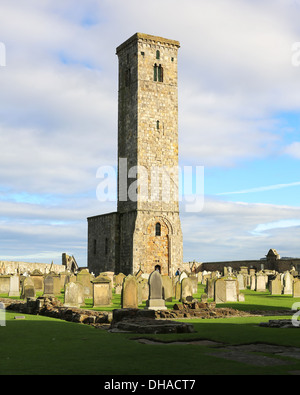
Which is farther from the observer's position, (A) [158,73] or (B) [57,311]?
(A) [158,73]

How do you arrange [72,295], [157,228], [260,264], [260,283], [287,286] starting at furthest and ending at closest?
[260,264] < [157,228] < [260,283] < [287,286] < [72,295]

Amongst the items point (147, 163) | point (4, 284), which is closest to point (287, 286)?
point (4, 284)

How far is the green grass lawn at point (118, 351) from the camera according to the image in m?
7.66

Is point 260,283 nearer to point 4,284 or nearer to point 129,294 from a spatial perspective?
point 4,284

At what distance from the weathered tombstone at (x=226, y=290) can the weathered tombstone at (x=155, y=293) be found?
5.87 meters

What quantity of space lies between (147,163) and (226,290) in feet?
75.8

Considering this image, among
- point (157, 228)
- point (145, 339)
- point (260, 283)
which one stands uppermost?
point (157, 228)

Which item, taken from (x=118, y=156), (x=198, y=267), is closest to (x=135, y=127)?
(x=118, y=156)

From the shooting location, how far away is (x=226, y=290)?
24328 mm

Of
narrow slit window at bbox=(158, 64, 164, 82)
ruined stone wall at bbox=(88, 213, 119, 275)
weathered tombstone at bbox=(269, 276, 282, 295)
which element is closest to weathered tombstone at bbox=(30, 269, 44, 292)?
weathered tombstone at bbox=(269, 276, 282, 295)

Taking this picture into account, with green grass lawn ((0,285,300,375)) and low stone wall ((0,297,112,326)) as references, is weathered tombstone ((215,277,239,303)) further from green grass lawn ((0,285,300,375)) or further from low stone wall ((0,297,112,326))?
green grass lawn ((0,285,300,375))

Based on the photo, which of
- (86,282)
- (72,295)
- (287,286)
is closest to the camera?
(72,295)
